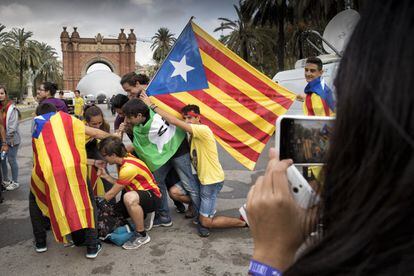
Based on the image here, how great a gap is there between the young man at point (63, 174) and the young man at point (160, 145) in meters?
0.79

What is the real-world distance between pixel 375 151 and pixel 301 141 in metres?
0.55

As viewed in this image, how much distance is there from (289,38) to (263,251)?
77.4ft

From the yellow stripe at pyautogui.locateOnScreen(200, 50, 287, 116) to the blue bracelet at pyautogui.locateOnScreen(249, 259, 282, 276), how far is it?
11.5 feet

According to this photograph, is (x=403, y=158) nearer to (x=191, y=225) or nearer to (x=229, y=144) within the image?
(x=229, y=144)

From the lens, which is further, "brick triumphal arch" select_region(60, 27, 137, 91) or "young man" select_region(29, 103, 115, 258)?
"brick triumphal arch" select_region(60, 27, 137, 91)

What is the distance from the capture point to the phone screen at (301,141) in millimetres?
1062

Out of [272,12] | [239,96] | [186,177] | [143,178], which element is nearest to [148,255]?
[143,178]

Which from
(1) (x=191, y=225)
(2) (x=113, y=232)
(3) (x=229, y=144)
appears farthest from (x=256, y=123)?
(2) (x=113, y=232)

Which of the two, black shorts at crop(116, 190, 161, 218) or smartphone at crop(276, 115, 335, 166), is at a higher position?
smartphone at crop(276, 115, 335, 166)

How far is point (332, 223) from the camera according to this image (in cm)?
62

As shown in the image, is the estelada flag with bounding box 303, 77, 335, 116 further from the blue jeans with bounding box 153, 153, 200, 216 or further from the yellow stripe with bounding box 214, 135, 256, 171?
the blue jeans with bounding box 153, 153, 200, 216

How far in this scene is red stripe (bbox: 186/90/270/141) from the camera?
419 cm

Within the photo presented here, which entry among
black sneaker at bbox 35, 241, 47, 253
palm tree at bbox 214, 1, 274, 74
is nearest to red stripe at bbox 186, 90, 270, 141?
black sneaker at bbox 35, 241, 47, 253

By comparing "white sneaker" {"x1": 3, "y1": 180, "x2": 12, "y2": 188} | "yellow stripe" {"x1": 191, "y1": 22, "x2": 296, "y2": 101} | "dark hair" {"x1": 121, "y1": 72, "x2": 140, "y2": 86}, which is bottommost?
"white sneaker" {"x1": 3, "y1": 180, "x2": 12, "y2": 188}
